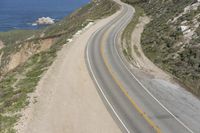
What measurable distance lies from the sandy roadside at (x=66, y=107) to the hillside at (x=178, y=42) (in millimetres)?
11178

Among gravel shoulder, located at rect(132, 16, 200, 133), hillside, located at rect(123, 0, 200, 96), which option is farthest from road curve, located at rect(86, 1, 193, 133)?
hillside, located at rect(123, 0, 200, 96)

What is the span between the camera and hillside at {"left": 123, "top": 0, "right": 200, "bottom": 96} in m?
45.4

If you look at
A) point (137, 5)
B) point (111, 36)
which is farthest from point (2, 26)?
point (111, 36)

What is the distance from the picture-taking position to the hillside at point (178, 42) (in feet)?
149

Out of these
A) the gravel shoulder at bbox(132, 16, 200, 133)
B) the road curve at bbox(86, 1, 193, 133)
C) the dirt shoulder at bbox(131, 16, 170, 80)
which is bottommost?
the dirt shoulder at bbox(131, 16, 170, 80)

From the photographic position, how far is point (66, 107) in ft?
110

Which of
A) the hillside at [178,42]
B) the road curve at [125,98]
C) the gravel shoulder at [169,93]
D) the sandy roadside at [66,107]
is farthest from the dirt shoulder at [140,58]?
the sandy roadside at [66,107]

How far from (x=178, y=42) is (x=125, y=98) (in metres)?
21.9

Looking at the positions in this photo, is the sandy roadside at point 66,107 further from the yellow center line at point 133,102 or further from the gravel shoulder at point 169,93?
the gravel shoulder at point 169,93

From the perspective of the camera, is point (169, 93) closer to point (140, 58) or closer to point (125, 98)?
point (125, 98)

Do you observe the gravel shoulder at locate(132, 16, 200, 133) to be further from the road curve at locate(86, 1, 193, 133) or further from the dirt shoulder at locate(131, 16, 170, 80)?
the road curve at locate(86, 1, 193, 133)

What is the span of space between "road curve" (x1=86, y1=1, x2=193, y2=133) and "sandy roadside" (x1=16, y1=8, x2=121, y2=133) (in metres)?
0.97

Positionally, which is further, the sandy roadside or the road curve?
the road curve

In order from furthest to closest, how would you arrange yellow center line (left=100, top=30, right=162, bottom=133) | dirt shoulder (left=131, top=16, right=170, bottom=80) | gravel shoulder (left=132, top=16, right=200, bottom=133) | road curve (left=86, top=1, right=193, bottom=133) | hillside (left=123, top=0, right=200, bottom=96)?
hillside (left=123, top=0, right=200, bottom=96) < dirt shoulder (left=131, top=16, right=170, bottom=80) < gravel shoulder (left=132, top=16, right=200, bottom=133) < road curve (left=86, top=1, right=193, bottom=133) < yellow center line (left=100, top=30, right=162, bottom=133)
